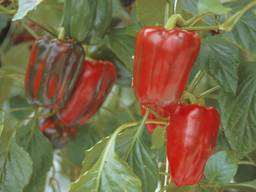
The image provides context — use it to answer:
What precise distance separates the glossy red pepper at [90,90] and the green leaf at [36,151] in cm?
5

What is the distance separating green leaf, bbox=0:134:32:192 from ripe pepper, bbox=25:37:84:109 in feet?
0.28

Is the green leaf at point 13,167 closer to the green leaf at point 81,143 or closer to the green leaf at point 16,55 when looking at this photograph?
the green leaf at point 81,143

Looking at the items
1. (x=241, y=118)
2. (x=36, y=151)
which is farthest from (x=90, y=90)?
(x=241, y=118)

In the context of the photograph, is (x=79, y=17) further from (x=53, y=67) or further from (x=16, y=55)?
(x=16, y=55)

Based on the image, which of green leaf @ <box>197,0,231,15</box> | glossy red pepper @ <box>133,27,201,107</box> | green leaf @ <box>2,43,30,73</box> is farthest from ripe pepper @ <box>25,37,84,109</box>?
green leaf @ <box>2,43,30,73</box>

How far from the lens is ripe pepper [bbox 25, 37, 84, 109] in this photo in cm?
102

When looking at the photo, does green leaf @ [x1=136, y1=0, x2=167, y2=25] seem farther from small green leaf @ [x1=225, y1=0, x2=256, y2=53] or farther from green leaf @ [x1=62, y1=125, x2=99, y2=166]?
green leaf @ [x1=62, y1=125, x2=99, y2=166]

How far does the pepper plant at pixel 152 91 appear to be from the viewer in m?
0.80

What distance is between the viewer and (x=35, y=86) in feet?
3.39

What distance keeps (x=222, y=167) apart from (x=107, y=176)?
0.19 meters

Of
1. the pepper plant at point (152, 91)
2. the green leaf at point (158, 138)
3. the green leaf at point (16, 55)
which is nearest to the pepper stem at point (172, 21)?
the pepper plant at point (152, 91)

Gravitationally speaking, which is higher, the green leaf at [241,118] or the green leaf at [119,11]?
the green leaf at [119,11]

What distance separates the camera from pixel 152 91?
81 centimetres

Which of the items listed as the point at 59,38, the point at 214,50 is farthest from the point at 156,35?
the point at 59,38
